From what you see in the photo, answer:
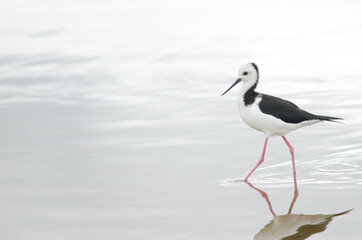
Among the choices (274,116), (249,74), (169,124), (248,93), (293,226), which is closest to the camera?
(293,226)

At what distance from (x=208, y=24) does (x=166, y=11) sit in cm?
168

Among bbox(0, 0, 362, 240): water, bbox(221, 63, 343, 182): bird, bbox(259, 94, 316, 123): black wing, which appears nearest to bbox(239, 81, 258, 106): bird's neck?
bbox(221, 63, 343, 182): bird

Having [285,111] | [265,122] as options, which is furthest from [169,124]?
[285,111]

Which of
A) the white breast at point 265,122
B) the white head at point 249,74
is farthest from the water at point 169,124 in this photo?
the white head at point 249,74

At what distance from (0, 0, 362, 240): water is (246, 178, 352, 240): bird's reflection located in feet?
0.10

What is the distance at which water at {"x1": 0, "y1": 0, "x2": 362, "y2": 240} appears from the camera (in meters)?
7.28

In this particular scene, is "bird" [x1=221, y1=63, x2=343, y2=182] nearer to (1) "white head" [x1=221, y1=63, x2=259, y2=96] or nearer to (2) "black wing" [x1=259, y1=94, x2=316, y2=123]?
(2) "black wing" [x1=259, y1=94, x2=316, y2=123]

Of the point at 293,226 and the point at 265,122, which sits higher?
the point at 265,122

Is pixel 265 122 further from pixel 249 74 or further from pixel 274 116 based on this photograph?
pixel 249 74

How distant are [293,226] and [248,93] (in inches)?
102

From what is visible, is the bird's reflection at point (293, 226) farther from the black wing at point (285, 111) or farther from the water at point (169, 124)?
the black wing at point (285, 111)

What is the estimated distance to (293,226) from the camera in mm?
6875

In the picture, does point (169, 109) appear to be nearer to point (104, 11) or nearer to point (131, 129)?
point (131, 129)

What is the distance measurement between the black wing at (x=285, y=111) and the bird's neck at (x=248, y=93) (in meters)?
0.23
